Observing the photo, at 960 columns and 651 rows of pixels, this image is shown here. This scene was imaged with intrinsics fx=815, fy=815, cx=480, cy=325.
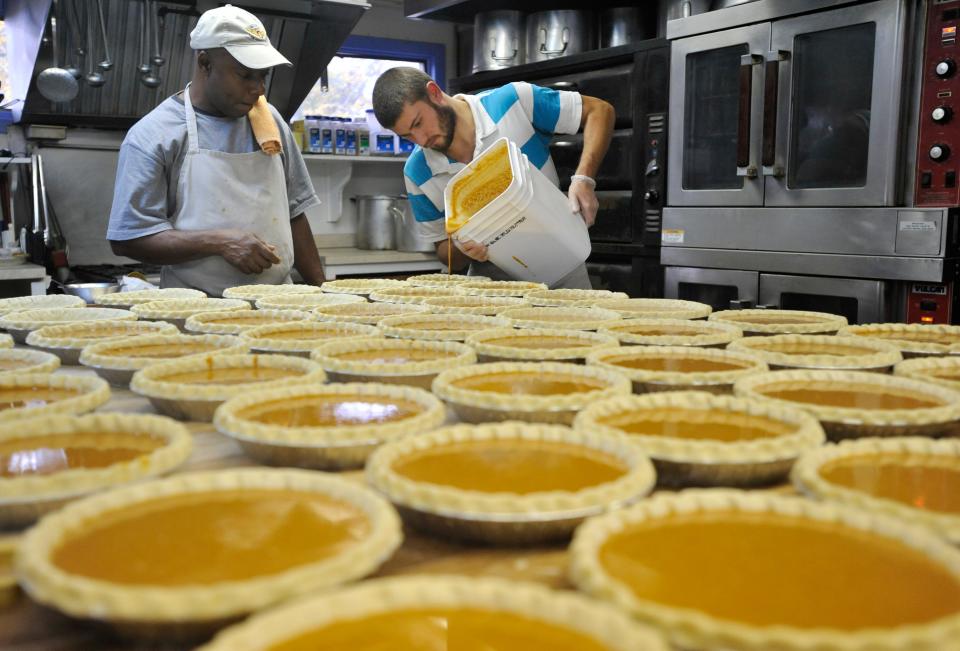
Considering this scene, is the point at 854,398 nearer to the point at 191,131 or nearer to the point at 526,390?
the point at 526,390

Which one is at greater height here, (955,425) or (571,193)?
(571,193)

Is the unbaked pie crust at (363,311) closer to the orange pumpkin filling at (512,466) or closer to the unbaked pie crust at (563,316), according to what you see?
the unbaked pie crust at (563,316)

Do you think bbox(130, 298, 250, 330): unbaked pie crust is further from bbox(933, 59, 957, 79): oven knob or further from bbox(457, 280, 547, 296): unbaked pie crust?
bbox(933, 59, 957, 79): oven knob

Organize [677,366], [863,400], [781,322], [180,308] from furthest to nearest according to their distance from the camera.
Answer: [180,308], [781,322], [677,366], [863,400]

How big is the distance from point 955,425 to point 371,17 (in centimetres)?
517

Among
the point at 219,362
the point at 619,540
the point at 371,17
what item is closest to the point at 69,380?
the point at 219,362

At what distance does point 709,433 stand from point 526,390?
0.35 meters

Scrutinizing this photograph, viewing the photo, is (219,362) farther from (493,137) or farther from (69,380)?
(493,137)

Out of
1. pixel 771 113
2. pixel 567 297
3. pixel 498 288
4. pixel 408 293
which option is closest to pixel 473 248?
pixel 498 288

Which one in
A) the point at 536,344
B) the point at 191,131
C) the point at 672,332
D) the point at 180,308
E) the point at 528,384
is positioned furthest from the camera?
the point at 191,131

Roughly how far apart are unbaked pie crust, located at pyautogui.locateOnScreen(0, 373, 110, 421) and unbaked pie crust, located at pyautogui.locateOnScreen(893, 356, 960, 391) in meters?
1.28

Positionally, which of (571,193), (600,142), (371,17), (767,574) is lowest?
(767,574)

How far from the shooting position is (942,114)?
293cm

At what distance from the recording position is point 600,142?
3.28 m
